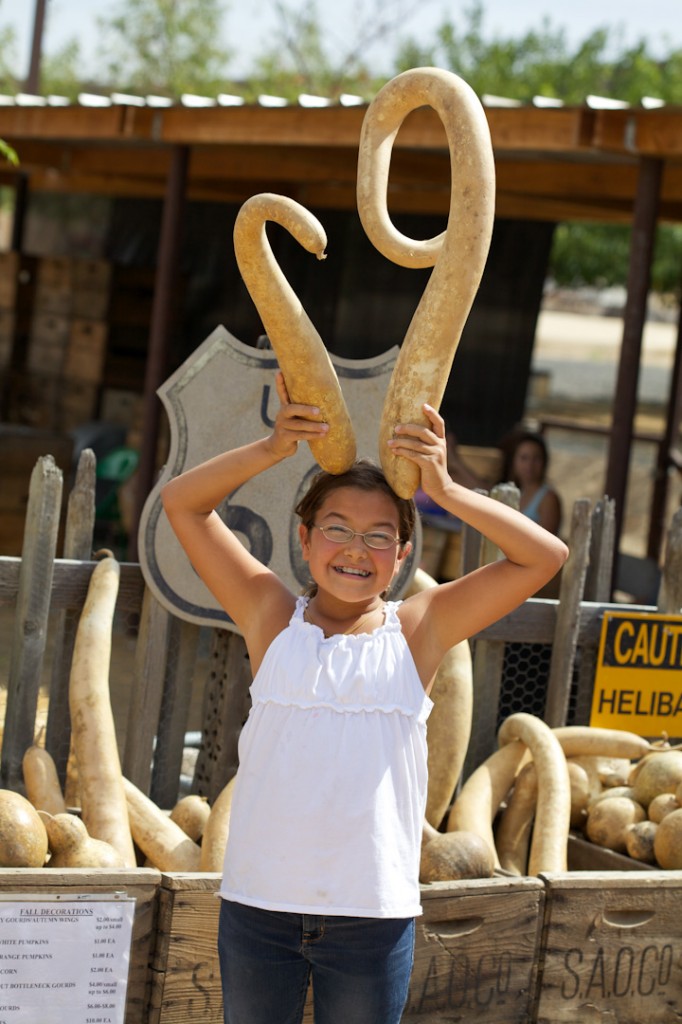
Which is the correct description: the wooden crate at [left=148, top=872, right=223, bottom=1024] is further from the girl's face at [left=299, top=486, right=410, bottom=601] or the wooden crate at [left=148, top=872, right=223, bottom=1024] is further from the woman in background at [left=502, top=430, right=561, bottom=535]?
the woman in background at [left=502, top=430, right=561, bottom=535]

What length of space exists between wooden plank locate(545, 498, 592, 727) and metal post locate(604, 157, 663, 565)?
2427 mm

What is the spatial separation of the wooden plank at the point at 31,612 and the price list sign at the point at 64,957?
0.92 m

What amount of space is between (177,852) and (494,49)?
1241 inches

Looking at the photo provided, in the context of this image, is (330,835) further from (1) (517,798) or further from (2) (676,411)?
(2) (676,411)

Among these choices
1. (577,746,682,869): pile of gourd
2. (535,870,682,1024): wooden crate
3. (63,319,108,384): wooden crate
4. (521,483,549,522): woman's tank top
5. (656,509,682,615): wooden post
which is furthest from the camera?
(63,319,108,384): wooden crate

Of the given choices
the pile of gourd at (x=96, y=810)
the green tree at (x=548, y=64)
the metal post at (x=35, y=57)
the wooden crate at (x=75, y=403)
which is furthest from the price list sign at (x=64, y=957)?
the green tree at (x=548, y=64)

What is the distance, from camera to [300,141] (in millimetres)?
7887

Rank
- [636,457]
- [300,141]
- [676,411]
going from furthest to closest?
[636,457]
[676,411]
[300,141]

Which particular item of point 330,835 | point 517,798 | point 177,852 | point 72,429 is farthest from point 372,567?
point 72,429

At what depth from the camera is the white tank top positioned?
2.48m

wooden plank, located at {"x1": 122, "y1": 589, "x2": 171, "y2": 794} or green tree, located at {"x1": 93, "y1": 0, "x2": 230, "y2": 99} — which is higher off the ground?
green tree, located at {"x1": 93, "y1": 0, "x2": 230, "y2": 99}

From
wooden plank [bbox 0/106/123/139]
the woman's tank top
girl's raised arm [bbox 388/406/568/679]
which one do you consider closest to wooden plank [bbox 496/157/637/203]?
the woman's tank top

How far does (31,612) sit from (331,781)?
6.20 ft

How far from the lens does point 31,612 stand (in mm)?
4156
